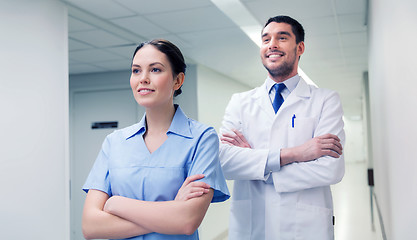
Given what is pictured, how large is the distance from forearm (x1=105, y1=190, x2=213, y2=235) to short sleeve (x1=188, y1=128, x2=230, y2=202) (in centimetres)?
10

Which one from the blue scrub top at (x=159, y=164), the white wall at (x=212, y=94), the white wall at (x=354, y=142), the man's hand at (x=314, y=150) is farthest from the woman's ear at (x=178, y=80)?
the white wall at (x=354, y=142)

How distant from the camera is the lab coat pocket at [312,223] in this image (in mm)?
1706

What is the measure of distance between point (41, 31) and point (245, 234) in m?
2.09

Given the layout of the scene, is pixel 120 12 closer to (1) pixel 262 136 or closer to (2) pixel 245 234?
(1) pixel 262 136

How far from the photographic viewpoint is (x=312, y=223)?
171cm

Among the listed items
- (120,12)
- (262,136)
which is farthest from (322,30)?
(262,136)

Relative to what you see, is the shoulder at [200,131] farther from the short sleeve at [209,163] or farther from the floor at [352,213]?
the floor at [352,213]

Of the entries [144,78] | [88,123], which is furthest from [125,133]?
[88,123]

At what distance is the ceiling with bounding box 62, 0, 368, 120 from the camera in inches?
124

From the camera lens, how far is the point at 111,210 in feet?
4.28

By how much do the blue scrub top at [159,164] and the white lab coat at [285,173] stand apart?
Answer: 0.37 metres

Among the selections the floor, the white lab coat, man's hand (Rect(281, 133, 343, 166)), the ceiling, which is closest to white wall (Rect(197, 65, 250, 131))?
the ceiling

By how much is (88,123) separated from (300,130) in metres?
4.65

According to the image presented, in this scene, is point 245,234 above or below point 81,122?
below
